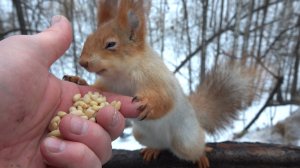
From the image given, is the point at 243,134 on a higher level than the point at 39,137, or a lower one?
lower

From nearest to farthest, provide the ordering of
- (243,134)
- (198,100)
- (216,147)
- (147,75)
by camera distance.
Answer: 1. (147,75)
2. (216,147)
3. (198,100)
4. (243,134)

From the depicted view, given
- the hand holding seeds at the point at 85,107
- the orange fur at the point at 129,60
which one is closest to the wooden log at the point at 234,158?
the orange fur at the point at 129,60

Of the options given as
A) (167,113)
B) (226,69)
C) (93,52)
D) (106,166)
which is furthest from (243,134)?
(93,52)

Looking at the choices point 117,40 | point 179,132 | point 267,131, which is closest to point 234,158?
point 179,132

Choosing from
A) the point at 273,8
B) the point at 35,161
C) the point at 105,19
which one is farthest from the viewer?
the point at 273,8

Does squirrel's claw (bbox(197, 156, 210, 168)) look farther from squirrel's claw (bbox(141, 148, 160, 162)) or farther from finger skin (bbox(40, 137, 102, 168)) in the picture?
finger skin (bbox(40, 137, 102, 168))

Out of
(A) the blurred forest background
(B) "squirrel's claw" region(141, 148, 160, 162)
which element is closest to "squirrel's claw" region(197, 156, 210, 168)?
(B) "squirrel's claw" region(141, 148, 160, 162)

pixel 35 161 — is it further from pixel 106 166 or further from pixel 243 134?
pixel 243 134
